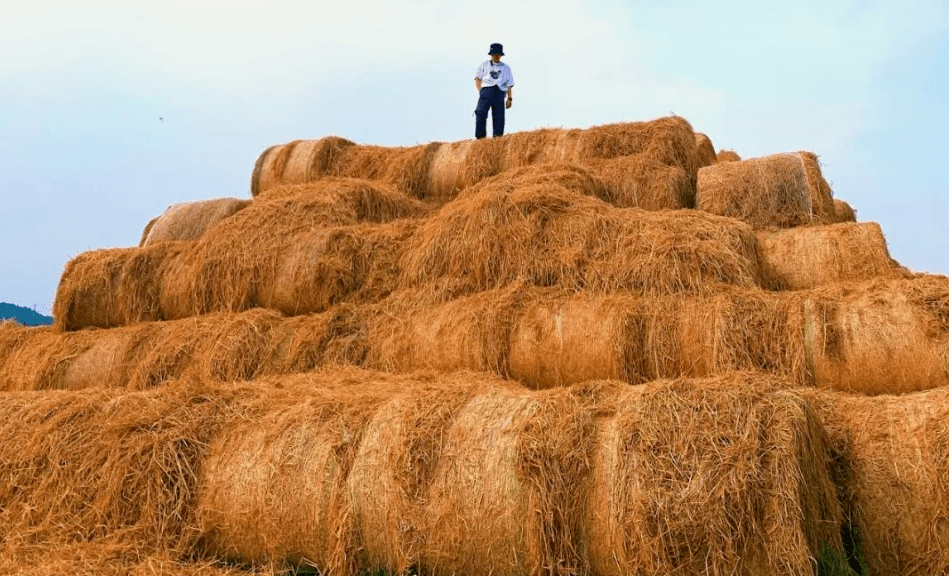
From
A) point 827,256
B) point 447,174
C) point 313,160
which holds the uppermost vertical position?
point 313,160

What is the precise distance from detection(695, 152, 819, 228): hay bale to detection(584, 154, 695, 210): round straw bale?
17.3 inches

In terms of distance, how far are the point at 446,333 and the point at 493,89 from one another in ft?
20.5

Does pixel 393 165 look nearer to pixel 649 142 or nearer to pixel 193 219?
pixel 193 219

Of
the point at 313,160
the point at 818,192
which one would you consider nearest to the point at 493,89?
the point at 313,160

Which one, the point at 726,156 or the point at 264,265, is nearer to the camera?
the point at 264,265

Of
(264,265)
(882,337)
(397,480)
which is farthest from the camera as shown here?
(264,265)

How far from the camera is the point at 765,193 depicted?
25.9 ft

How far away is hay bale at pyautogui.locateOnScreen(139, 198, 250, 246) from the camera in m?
9.99

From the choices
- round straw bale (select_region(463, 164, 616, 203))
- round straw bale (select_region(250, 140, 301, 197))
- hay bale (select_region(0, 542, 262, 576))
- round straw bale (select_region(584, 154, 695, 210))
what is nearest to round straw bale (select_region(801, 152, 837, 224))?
round straw bale (select_region(584, 154, 695, 210))

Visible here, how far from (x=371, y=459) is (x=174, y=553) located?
4.10 feet

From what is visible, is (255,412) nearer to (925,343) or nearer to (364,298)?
(364,298)

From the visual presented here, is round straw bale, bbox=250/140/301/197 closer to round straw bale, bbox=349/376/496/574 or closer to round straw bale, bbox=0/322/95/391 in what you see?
round straw bale, bbox=0/322/95/391

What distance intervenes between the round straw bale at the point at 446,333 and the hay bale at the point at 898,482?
2.51 meters

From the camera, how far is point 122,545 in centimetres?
463
